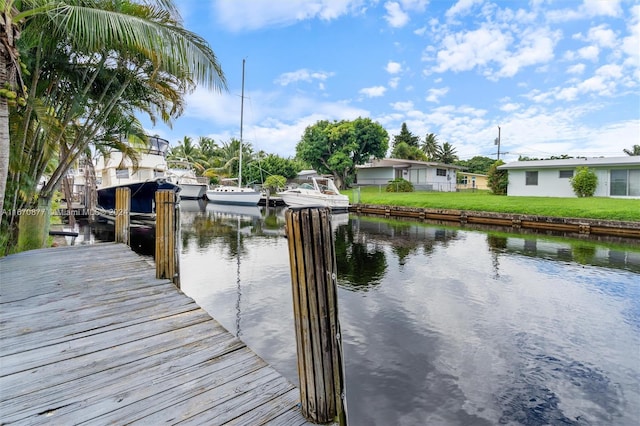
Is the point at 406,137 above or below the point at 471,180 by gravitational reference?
above

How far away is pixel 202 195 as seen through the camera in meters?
35.1

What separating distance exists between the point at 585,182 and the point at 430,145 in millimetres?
34547

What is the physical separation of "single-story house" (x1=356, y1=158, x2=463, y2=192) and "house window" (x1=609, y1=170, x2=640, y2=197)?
14920mm

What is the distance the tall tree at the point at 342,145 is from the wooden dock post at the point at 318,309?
3295 cm

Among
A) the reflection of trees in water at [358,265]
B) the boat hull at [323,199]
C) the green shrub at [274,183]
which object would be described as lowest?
the reflection of trees in water at [358,265]

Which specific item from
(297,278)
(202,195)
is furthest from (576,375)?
(202,195)

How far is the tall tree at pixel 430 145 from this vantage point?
53.7 m

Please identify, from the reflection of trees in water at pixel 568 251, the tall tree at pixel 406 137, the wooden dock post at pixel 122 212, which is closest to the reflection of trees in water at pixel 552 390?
the reflection of trees in water at pixel 568 251

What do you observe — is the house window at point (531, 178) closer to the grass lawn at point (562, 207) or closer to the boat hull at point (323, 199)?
the grass lawn at point (562, 207)

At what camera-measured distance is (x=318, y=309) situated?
1.71 metres

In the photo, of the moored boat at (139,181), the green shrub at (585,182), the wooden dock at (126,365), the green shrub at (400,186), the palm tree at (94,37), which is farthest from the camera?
the green shrub at (400,186)

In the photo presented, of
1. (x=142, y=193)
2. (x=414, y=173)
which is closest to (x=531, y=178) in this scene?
(x=414, y=173)

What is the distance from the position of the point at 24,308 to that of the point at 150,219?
15.3 metres

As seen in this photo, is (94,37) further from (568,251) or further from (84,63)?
(568,251)
